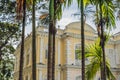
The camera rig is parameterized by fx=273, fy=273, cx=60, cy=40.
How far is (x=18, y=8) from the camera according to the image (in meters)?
14.8

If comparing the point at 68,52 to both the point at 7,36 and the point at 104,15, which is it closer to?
the point at 7,36

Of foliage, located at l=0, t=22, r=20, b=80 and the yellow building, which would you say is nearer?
foliage, located at l=0, t=22, r=20, b=80

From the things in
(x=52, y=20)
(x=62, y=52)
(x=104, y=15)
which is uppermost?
(x=104, y=15)

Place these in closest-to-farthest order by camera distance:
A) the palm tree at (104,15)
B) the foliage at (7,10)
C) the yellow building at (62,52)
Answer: the palm tree at (104,15)
the foliage at (7,10)
the yellow building at (62,52)

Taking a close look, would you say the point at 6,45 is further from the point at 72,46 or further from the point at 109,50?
the point at 109,50

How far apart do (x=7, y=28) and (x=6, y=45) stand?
3.13 meters

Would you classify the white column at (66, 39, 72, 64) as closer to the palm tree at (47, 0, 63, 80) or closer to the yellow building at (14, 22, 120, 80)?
the yellow building at (14, 22, 120, 80)

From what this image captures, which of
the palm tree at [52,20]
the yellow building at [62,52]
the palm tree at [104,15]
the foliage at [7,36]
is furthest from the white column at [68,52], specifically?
the palm tree at [52,20]

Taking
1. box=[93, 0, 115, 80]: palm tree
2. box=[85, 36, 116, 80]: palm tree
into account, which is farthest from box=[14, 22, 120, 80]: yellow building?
box=[93, 0, 115, 80]: palm tree

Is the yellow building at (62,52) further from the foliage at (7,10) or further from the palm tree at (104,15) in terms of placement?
the palm tree at (104,15)

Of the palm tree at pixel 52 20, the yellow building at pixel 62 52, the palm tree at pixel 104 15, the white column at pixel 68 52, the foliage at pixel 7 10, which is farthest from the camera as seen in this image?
the white column at pixel 68 52

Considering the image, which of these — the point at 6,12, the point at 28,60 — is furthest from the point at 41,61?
the point at 6,12

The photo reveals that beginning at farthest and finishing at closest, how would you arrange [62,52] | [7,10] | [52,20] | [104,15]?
[62,52] < [7,10] < [104,15] < [52,20]

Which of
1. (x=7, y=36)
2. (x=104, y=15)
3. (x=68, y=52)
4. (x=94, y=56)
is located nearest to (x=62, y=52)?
(x=68, y=52)
